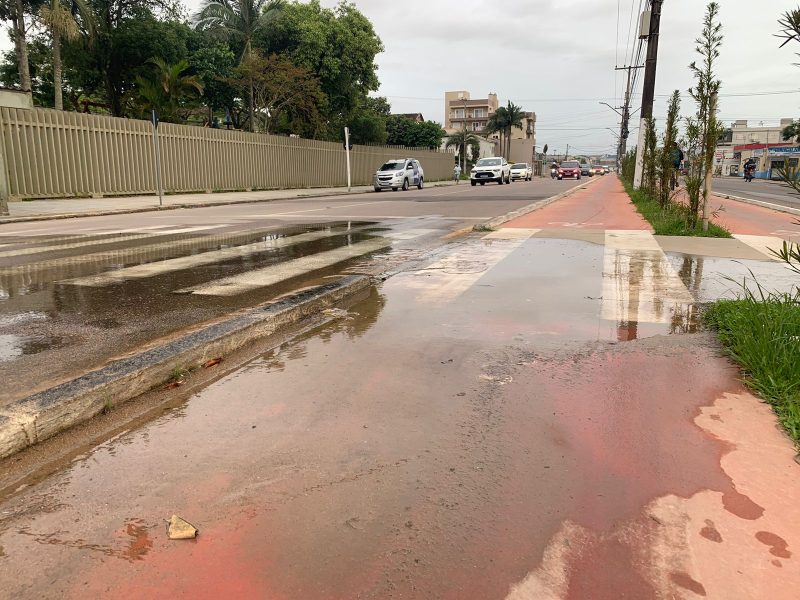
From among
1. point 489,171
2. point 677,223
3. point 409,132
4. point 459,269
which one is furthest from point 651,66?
point 409,132

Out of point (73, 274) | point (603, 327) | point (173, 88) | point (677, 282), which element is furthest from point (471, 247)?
point (173, 88)

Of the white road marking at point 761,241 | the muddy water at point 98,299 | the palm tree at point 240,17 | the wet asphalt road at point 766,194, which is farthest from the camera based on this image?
the palm tree at point 240,17

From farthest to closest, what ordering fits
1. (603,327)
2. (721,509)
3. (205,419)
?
(603,327) < (205,419) < (721,509)

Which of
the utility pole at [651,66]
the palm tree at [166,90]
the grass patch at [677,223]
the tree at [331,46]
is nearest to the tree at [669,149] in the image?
the grass patch at [677,223]

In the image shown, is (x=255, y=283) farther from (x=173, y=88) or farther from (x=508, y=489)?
(x=173, y=88)

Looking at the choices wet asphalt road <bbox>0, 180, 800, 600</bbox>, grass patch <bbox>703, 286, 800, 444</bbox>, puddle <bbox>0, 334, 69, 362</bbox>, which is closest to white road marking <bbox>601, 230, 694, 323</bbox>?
grass patch <bbox>703, 286, 800, 444</bbox>

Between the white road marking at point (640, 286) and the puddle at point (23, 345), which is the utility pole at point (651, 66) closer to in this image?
the white road marking at point (640, 286)

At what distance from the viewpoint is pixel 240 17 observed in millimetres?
33094

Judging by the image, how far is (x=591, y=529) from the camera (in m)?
2.21

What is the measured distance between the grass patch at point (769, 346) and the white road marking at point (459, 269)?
241cm

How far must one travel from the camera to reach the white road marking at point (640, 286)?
529 centimetres

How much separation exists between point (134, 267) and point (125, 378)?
4.51 meters

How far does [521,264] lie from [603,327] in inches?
119

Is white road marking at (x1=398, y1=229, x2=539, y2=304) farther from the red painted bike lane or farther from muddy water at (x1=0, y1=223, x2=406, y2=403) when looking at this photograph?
the red painted bike lane
